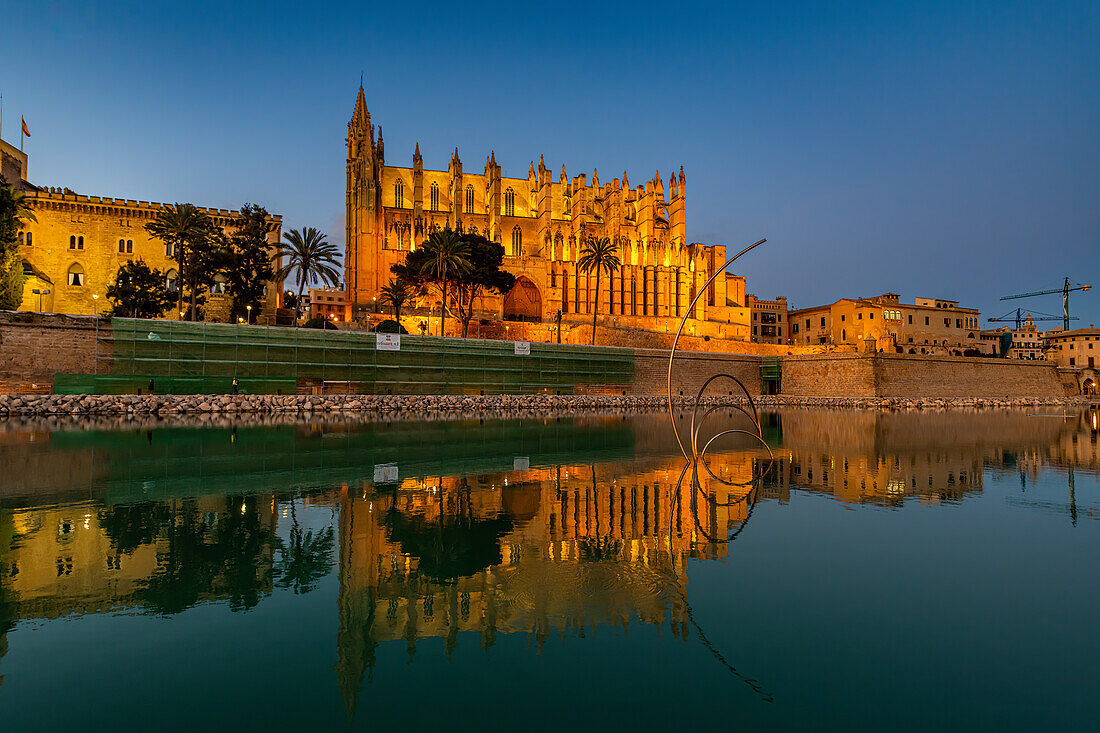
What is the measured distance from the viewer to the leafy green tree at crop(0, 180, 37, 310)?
30672 millimetres

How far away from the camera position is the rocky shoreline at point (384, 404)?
26.0 meters

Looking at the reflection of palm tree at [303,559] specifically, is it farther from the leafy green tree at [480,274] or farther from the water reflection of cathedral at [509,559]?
the leafy green tree at [480,274]

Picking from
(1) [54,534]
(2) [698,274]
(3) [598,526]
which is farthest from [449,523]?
(2) [698,274]

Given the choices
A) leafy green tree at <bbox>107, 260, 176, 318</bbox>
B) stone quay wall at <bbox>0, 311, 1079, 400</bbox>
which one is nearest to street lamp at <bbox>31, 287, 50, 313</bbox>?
leafy green tree at <bbox>107, 260, 176, 318</bbox>

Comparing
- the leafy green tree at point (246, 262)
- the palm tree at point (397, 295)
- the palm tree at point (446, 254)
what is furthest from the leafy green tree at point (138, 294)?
the palm tree at point (446, 254)

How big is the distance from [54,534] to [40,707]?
4425 millimetres

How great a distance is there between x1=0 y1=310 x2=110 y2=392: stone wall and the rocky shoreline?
9.87 ft

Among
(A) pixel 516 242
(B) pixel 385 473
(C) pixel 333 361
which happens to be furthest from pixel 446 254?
(B) pixel 385 473

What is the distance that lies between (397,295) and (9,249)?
85.3ft

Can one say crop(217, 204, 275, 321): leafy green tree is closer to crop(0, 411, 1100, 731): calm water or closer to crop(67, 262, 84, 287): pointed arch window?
crop(67, 262, 84, 287): pointed arch window

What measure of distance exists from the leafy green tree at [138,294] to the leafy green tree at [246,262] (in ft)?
15.5

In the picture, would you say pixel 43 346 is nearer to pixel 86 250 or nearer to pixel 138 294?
pixel 138 294

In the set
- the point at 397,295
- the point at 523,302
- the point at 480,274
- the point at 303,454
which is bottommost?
the point at 303,454

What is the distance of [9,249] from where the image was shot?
106 feet
